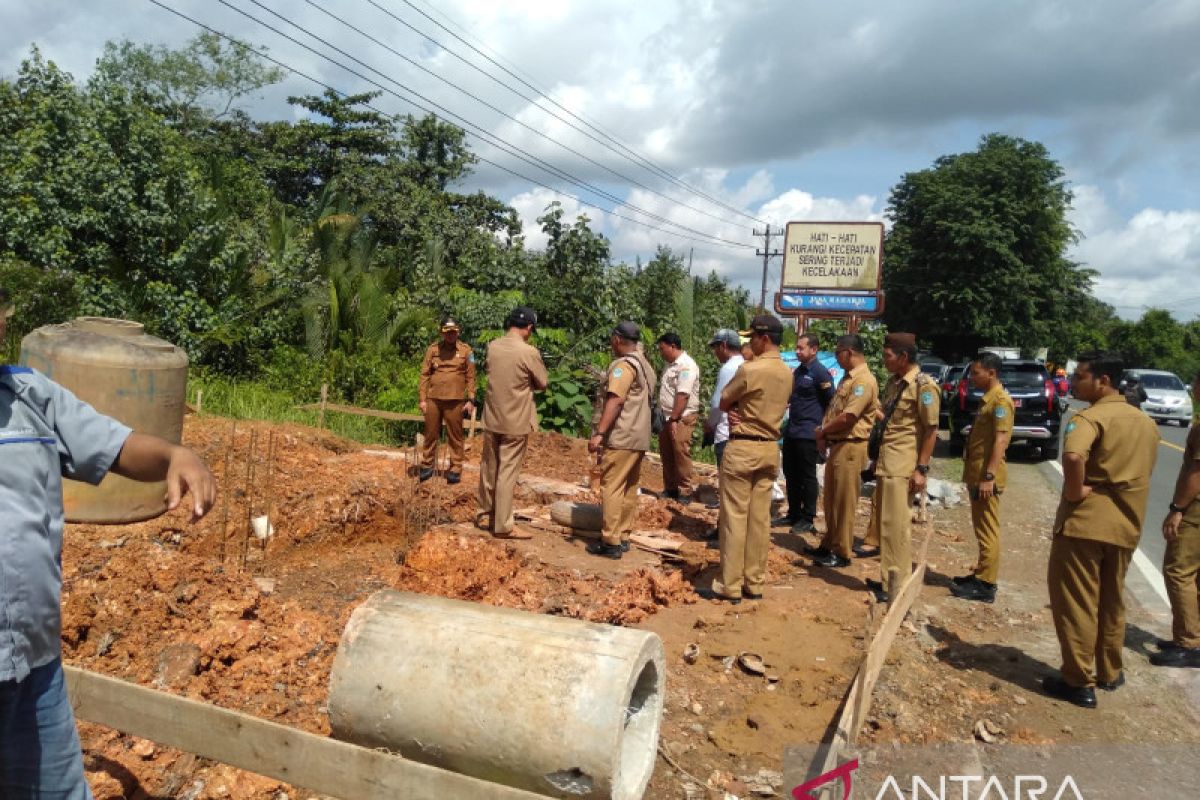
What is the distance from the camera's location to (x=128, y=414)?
5562 mm

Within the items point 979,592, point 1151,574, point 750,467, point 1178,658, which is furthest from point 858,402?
point 1151,574

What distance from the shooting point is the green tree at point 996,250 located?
34.1 metres

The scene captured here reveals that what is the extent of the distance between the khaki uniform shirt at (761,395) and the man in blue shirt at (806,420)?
1.88m

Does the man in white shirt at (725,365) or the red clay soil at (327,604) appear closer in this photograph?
the red clay soil at (327,604)

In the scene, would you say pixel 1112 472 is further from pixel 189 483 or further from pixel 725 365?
pixel 189 483

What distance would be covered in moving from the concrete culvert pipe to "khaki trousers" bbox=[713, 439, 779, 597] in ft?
8.57

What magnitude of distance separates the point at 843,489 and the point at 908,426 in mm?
803

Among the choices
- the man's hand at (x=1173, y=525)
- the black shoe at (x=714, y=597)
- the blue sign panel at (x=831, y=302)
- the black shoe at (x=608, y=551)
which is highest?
the blue sign panel at (x=831, y=302)

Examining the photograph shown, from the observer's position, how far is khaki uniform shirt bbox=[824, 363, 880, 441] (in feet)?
20.7

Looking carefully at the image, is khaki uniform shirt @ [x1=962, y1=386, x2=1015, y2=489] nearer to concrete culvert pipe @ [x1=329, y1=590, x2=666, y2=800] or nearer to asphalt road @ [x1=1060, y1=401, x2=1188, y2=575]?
asphalt road @ [x1=1060, y1=401, x2=1188, y2=575]

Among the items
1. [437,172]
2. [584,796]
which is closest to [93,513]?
[584,796]

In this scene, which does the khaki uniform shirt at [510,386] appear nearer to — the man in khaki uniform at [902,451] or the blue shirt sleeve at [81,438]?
the man in khaki uniform at [902,451]

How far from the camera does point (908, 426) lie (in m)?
5.94

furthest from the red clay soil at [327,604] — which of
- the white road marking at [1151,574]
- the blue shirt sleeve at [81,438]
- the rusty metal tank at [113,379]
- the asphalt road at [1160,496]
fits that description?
the asphalt road at [1160,496]
